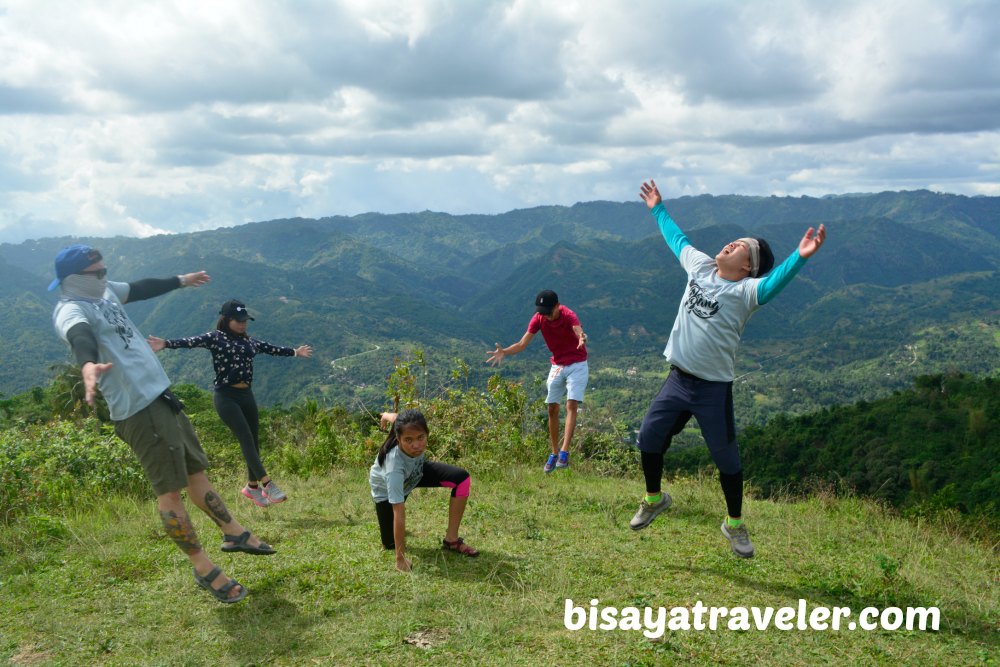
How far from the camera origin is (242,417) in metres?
6.66

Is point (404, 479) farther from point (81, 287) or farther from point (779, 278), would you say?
point (779, 278)

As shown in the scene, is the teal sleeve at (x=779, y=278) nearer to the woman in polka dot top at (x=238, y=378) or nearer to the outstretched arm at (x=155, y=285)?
the outstretched arm at (x=155, y=285)

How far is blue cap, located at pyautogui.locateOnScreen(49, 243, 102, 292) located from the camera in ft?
14.0

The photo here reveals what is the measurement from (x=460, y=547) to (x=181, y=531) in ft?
6.88

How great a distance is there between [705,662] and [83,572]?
187 inches

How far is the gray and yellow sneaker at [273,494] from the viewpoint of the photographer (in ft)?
22.6

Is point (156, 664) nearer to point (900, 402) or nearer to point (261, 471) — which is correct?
point (261, 471)

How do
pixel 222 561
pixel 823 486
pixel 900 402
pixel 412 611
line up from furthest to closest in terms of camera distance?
pixel 900 402, pixel 823 486, pixel 222 561, pixel 412 611

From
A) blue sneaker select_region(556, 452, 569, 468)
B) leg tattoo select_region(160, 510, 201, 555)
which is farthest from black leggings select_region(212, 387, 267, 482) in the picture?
blue sneaker select_region(556, 452, 569, 468)

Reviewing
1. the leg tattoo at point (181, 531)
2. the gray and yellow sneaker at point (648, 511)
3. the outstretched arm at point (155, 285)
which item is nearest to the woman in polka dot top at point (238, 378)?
the outstretched arm at point (155, 285)

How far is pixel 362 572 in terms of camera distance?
4883 millimetres

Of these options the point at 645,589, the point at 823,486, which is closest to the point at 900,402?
the point at 823,486

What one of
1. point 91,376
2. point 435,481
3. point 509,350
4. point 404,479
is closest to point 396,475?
point 404,479

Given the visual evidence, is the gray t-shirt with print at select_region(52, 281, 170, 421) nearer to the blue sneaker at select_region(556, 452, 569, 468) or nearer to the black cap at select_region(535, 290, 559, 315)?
the black cap at select_region(535, 290, 559, 315)
